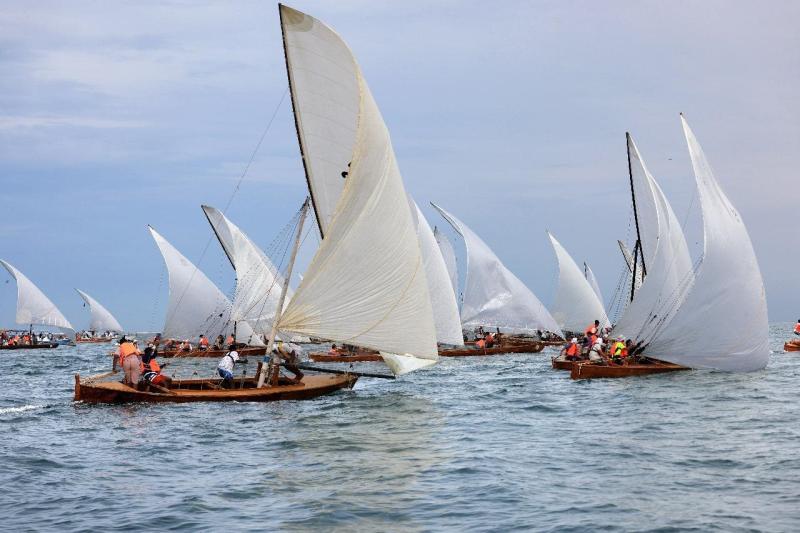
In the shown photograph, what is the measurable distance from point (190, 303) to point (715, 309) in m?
43.9

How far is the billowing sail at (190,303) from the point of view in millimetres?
75188

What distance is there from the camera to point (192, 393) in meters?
32.4

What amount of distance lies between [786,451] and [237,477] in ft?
38.3

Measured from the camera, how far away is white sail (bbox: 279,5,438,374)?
3247cm

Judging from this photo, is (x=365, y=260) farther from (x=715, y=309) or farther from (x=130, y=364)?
(x=715, y=309)

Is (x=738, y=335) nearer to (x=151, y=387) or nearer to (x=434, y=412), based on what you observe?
(x=434, y=412)

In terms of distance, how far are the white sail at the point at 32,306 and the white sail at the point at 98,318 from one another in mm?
26903

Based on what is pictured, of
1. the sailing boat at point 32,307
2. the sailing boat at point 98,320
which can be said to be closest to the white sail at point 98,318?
the sailing boat at point 98,320

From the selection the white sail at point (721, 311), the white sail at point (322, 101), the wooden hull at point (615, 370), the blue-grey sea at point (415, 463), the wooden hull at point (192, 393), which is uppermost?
the white sail at point (322, 101)

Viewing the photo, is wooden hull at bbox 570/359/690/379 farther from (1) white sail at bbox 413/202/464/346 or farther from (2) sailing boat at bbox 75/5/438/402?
(1) white sail at bbox 413/202/464/346

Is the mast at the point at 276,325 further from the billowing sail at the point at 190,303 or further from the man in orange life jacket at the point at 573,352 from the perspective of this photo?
the billowing sail at the point at 190,303

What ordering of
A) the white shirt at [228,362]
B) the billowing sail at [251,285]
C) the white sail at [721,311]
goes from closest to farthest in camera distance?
the white shirt at [228,362] → the white sail at [721,311] → the billowing sail at [251,285]

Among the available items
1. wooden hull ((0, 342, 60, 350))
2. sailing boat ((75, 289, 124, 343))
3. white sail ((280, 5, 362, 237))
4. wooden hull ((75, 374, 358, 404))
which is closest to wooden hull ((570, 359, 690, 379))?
wooden hull ((75, 374, 358, 404))

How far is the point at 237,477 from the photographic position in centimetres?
2089
